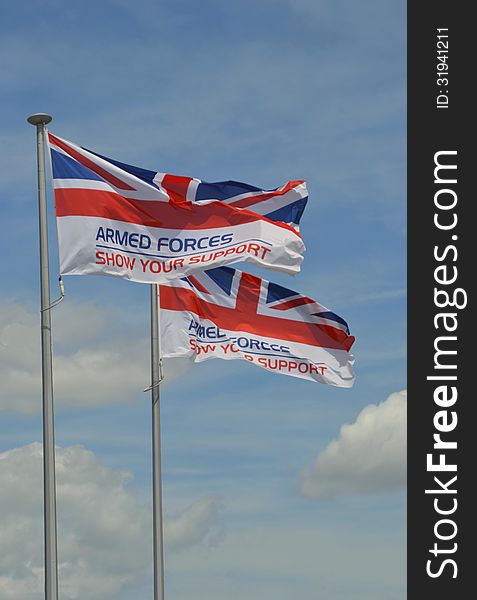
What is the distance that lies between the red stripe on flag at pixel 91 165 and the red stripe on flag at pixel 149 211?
0.24 meters

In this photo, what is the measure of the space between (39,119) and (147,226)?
3426mm

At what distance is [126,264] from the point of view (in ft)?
87.1

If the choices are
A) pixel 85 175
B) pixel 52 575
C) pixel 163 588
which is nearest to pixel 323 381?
pixel 163 588

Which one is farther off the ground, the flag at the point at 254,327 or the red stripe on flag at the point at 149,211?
the red stripe on flag at the point at 149,211

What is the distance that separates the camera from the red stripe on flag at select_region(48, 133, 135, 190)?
26.1m

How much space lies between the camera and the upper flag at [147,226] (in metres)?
25.8

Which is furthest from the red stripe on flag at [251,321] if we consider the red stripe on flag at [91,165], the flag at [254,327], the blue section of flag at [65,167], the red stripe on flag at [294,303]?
the blue section of flag at [65,167]

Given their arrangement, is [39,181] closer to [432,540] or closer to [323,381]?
[323,381]

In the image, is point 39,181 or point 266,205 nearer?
point 39,181

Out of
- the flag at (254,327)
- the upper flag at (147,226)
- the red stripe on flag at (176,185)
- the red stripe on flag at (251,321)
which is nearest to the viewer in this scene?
the upper flag at (147,226)

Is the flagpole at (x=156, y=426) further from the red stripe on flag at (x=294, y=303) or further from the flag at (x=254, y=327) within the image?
the red stripe on flag at (x=294, y=303)

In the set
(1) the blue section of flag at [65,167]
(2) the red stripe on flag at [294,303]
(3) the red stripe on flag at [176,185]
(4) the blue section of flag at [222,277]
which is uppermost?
(3) the red stripe on flag at [176,185]

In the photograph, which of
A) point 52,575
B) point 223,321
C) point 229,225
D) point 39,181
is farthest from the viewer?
point 223,321

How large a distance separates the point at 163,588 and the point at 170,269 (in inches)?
263
